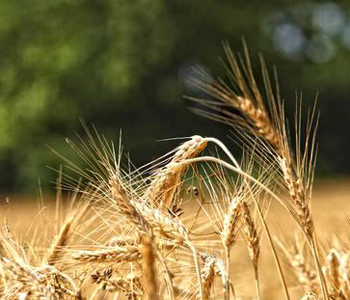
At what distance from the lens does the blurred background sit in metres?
29.5

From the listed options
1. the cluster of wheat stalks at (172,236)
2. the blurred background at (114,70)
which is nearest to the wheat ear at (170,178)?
the cluster of wheat stalks at (172,236)

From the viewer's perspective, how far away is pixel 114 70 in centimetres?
2891

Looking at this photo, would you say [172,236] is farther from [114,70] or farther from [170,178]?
[114,70]

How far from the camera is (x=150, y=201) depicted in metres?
2.46

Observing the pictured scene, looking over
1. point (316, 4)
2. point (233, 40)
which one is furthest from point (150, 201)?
point (316, 4)

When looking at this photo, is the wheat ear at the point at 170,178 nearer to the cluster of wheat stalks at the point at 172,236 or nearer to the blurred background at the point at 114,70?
the cluster of wheat stalks at the point at 172,236

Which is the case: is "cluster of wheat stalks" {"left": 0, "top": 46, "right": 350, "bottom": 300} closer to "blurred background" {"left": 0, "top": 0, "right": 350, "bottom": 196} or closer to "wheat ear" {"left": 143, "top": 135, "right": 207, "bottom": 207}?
"wheat ear" {"left": 143, "top": 135, "right": 207, "bottom": 207}

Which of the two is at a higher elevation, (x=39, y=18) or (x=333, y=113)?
(x=39, y=18)

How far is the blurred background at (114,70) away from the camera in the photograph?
29.5 metres

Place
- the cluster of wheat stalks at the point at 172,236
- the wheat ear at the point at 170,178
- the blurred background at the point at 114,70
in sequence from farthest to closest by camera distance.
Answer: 1. the blurred background at the point at 114,70
2. the wheat ear at the point at 170,178
3. the cluster of wheat stalks at the point at 172,236

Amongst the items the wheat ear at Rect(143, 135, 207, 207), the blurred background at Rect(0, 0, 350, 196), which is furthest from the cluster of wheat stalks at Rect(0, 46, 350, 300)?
the blurred background at Rect(0, 0, 350, 196)

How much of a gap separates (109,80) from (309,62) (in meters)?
9.19

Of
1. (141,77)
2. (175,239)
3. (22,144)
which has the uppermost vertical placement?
(141,77)

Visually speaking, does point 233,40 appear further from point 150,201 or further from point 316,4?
point 150,201
